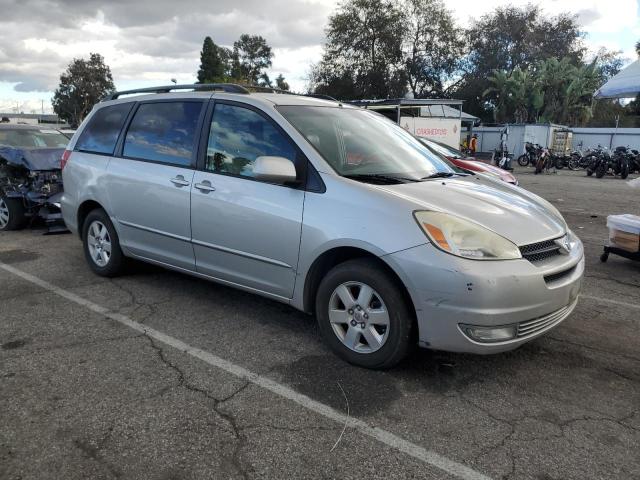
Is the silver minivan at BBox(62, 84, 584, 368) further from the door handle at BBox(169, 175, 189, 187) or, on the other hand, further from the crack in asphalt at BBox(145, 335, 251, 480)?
the crack in asphalt at BBox(145, 335, 251, 480)

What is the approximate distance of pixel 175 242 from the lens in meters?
4.36

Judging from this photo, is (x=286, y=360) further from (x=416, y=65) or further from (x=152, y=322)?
(x=416, y=65)

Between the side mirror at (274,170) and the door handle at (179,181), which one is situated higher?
the side mirror at (274,170)

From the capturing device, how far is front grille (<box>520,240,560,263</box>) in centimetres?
311

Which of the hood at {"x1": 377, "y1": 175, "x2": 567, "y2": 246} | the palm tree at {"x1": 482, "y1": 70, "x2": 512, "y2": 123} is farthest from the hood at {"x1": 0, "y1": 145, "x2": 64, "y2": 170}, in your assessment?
the palm tree at {"x1": 482, "y1": 70, "x2": 512, "y2": 123}

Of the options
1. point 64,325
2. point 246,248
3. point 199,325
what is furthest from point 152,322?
point 246,248

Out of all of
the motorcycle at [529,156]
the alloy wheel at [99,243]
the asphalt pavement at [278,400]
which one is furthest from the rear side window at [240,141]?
the motorcycle at [529,156]

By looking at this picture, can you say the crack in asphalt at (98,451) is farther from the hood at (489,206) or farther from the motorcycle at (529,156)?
the motorcycle at (529,156)

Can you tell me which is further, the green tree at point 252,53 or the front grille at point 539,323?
the green tree at point 252,53

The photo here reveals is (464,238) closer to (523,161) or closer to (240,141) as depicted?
(240,141)

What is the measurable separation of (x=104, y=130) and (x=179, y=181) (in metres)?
1.53

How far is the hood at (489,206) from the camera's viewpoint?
125 inches

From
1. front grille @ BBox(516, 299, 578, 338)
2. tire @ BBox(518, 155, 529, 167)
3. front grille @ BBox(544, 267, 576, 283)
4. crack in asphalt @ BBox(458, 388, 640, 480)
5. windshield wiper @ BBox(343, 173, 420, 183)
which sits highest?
tire @ BBox(518, 155, 529, 167)

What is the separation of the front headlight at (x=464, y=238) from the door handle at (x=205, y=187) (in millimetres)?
1685
